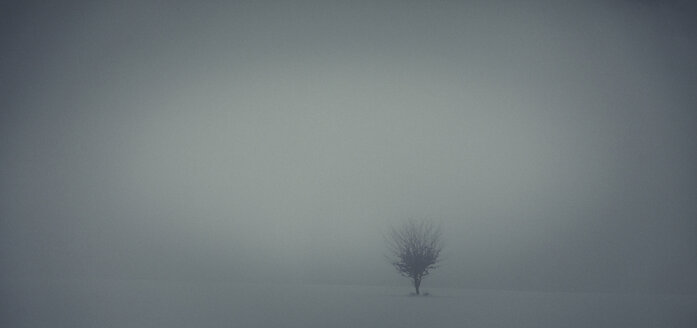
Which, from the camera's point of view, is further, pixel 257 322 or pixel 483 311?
pixel 483 311

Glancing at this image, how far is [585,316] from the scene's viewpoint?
73.7 feet

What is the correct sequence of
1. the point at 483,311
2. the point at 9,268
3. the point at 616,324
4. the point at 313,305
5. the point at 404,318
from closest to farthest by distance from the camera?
the point at 616,324, the point at 404,318, the point at 483,311, the point at 313,305, the point at 9,268

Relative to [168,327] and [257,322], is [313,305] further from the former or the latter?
[168,327]

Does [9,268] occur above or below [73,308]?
above

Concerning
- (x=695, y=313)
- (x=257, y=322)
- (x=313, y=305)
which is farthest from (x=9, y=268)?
(x=695, y=313)

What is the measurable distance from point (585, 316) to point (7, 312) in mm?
25934

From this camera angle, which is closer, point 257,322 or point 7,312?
point 257,322

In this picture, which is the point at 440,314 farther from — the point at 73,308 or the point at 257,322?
the point at 73,308

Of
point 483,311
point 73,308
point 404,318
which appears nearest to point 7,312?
point 73,308

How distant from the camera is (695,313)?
76.1 feet

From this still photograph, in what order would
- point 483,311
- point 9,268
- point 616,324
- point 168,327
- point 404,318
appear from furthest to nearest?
point 9,268 < point 483,311 < point 404,318 < point 616,324 < point 168,327

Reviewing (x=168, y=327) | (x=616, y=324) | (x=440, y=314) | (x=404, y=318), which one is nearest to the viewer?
(x=168, y=327)

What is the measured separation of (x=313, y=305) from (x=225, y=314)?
6048 millimetres

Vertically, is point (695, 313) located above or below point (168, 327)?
above
